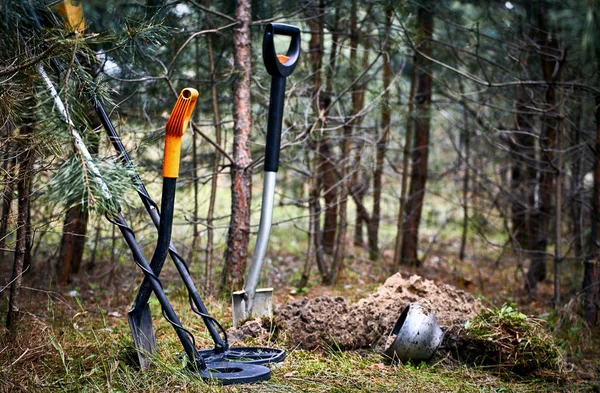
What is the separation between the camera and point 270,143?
3793mm

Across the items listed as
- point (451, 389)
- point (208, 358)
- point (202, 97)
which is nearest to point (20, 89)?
point (208, 358)

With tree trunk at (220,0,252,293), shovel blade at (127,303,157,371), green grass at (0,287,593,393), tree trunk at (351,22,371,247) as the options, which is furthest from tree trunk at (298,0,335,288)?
shovel blade at (127,303,157,371)

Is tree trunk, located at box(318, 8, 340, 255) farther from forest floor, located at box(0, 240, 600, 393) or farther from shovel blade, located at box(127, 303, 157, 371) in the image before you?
shovel blade, located at box(127, 303, 157, 371)

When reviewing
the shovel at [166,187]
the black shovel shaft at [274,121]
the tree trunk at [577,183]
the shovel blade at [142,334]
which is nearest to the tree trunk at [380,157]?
the tree trunk at [577,183]

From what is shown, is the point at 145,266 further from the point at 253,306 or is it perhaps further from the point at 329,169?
the point at 329,169

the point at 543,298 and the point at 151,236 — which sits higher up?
the point at 151,236

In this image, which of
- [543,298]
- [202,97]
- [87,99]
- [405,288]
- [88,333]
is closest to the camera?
[87,99]

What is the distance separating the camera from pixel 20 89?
9.02ft

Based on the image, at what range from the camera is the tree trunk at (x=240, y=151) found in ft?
15.7

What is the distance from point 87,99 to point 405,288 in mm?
2469

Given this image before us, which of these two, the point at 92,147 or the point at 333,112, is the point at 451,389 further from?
the point at 333,112

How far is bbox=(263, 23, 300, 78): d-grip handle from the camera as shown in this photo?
366 centimetres

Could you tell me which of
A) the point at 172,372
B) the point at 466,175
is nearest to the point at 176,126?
the point at 172,372

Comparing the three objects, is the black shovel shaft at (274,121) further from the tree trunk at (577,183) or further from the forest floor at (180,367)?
the tree trunk at (577,183)
